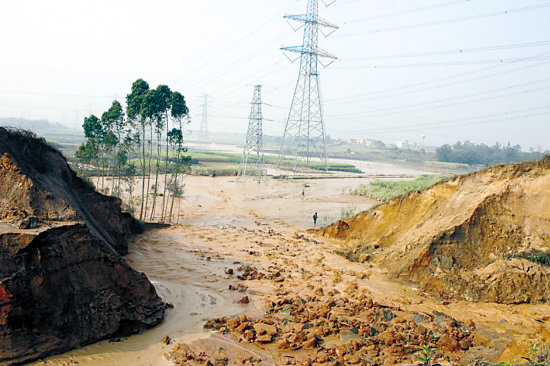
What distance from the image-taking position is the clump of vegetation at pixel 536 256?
12852mm

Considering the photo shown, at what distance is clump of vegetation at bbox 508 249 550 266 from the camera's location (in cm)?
1285

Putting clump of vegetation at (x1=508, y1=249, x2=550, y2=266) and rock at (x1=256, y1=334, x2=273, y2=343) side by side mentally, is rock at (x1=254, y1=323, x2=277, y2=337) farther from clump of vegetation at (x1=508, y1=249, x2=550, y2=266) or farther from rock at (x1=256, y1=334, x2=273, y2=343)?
clump of vegetation at (x1=508, y1=249, x2=550, y2=266)

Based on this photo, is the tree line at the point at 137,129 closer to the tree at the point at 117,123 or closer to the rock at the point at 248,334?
the tree at the point at 117,123

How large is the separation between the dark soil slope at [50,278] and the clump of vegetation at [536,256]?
11.4 metres

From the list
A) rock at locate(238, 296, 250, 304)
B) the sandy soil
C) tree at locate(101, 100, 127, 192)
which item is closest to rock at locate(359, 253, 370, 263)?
the sandy soil

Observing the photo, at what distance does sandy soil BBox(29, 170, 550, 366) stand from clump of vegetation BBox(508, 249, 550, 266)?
1680 millimetres

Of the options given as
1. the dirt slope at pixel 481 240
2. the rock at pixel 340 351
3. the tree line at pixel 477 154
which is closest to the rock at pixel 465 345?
the rock at pixel 340 351

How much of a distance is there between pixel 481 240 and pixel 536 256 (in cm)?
177

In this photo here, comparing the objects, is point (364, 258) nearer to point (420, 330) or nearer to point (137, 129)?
point (420, 330)

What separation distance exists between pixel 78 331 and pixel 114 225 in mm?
8873

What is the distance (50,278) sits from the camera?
28.1 feet

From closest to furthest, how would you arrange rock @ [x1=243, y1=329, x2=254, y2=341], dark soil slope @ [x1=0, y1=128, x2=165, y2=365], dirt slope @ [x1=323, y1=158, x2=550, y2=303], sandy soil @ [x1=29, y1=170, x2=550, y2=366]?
dark soil slope @ [x1=0, y1=128, x2=165, y2=365], sandy soil @ [x1=29, y1=170, x2=550, y2=366], rock @ [x1=243, y1=329, x2=254, y2=341], dirt slope @ [x1=323, y1=158, x2=550, y2=303]

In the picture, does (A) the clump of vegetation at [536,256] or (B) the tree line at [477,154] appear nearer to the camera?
(A) the clump of vegetation at [536,256]

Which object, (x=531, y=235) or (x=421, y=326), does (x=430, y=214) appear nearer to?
(x=531, y=235)
